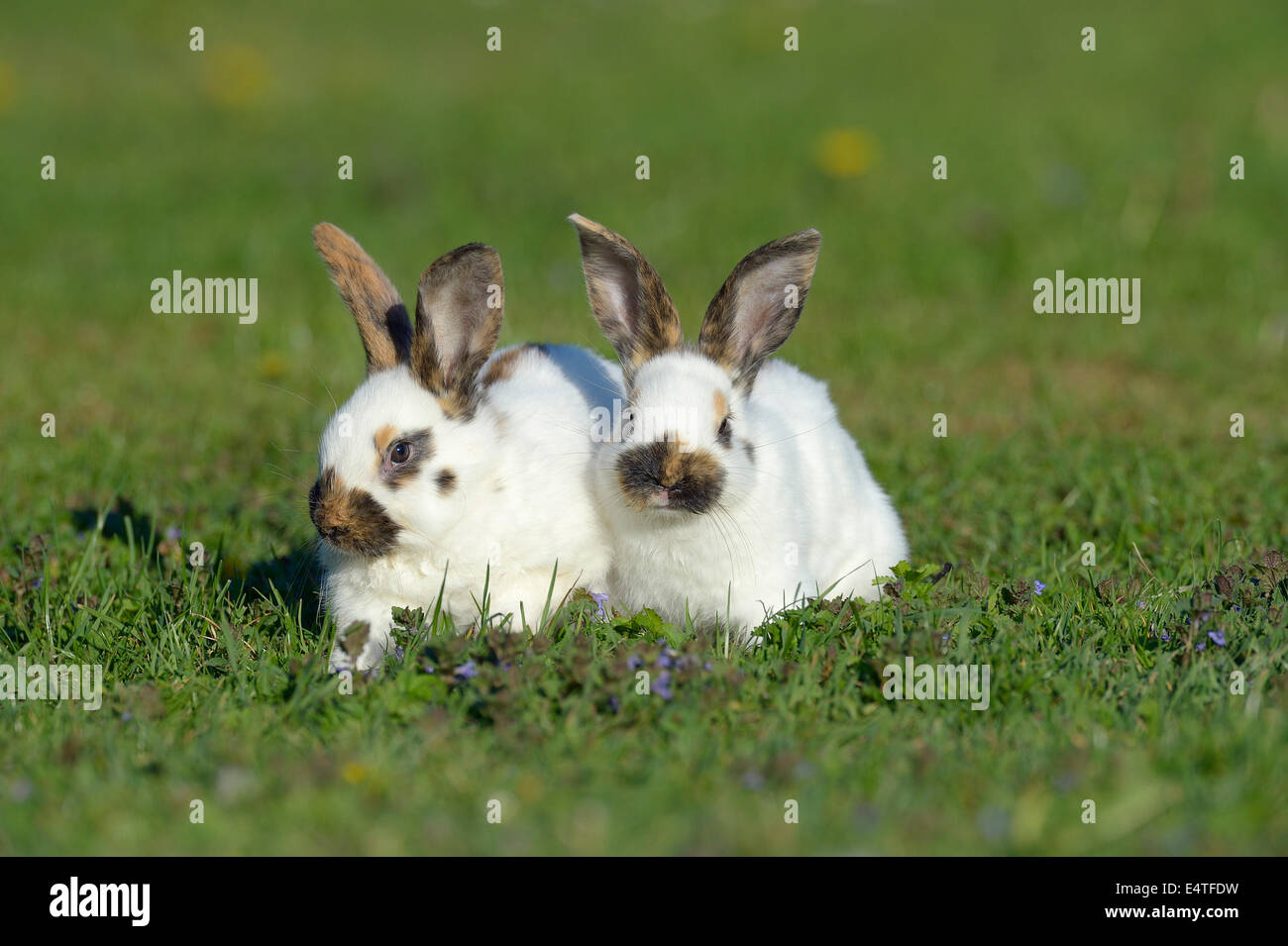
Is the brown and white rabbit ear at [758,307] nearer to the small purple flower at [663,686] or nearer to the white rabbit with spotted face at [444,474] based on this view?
the white rabbit with spotted face at [444,474]

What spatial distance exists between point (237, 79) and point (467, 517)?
8828 mm

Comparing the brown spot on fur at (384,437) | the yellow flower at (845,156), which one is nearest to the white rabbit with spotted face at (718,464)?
the brown spot on fur at (384,437)

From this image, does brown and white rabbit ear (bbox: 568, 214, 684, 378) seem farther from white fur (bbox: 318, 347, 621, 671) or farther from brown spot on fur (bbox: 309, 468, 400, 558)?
brown spot on fur (bbox: 309, 468, 400, 558)

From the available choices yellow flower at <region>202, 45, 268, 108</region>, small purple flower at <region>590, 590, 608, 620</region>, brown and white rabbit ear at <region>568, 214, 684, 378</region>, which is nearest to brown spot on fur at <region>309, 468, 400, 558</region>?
small purple flower at <region>590, 590, 608, 620</region>

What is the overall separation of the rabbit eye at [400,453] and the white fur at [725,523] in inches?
23.3

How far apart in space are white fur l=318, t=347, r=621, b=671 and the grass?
0.64 feet

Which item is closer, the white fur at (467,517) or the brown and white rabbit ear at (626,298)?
the white fur at (467,517)

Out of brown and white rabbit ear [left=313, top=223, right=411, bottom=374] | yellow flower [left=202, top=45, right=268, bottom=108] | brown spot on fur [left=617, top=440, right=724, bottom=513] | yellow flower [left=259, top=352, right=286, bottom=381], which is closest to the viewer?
brown spot on fur [left=617, top=440, right=724, bottom=513]

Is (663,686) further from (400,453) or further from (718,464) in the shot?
(400,453)

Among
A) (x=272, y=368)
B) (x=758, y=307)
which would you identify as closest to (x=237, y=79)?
(x=272, y=368)

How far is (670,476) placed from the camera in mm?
4160

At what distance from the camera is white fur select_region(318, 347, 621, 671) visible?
4.29 metres

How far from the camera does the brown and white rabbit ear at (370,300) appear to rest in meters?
4.58

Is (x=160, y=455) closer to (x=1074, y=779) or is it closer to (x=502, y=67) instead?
(x=1074, y=779)
